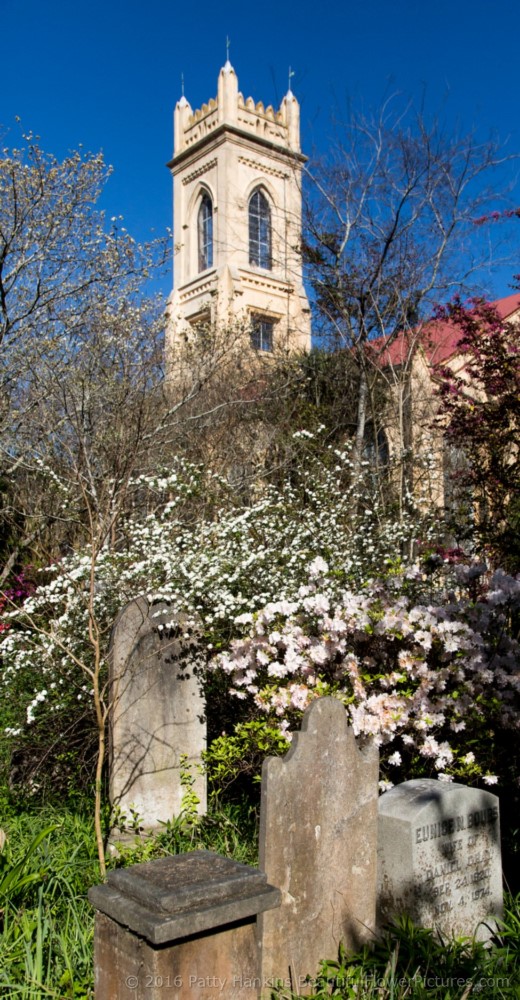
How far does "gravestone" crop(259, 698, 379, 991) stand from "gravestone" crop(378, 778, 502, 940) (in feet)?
0.33

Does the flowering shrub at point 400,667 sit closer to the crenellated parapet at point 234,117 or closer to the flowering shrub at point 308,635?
the flowering shrub at point 308,635

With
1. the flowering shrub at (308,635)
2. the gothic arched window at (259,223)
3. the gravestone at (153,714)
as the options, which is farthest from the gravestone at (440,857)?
the gothic arched window at (259,223)

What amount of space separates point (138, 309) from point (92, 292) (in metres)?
0.81

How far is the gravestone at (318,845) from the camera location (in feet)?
11.4

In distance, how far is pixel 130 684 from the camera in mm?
5320

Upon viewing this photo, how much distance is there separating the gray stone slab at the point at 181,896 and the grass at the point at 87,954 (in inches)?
32.6

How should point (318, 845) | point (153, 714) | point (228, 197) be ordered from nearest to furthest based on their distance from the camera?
1. point (318, 845)
2. point (153, 714)
3. point (228, 197)

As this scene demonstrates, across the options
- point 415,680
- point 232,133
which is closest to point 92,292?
point 415,680

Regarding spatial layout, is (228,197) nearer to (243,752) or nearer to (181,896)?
(243,752)

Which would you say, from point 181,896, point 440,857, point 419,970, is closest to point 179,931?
point 181,896

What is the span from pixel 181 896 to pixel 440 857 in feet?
6.11

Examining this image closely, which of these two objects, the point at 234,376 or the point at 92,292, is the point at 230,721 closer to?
the point at 92,292

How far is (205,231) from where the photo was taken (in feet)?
106

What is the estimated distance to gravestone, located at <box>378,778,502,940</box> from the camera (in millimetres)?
3824
